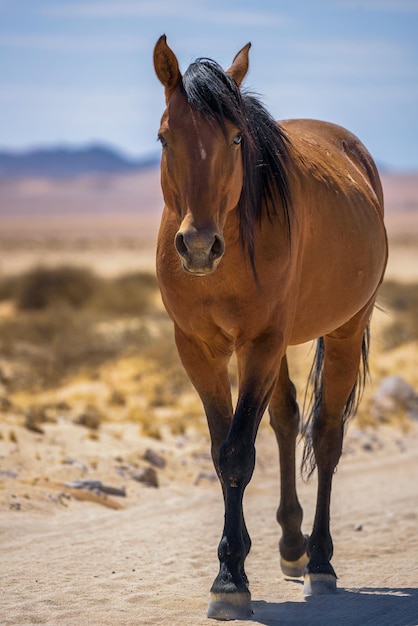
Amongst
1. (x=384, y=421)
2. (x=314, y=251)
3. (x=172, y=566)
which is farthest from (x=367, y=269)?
(x=384, y=421)

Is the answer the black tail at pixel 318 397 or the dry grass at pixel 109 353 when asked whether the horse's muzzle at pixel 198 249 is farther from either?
the dry grass at pixel 109 353

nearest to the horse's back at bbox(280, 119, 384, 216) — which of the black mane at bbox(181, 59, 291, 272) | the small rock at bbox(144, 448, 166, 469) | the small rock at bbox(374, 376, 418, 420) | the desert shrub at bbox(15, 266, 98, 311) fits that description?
the black mane at bbox(181, 59, 291, 272)

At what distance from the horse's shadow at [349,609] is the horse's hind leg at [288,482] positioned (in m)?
0.58

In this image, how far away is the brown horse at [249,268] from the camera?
455 cm

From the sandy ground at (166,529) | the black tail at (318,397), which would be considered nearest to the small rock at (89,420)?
the sandy ground at (166,529)

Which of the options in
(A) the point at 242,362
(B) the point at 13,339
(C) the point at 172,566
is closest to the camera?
(A) the point at 242,362

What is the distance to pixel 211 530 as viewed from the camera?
6938 mm

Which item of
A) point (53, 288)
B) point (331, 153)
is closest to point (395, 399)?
point (331, 153)

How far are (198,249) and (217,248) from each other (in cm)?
12

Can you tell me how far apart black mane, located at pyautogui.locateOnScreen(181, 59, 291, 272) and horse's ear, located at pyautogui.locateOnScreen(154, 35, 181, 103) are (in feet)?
0.25

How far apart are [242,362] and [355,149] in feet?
9.00

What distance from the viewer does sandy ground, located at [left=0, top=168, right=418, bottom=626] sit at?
197 inches

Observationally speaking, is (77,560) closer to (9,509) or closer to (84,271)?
(9,509)

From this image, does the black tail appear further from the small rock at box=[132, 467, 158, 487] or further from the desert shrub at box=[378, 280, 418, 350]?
the desert shrub at box=[378, 280, 418, 350]
